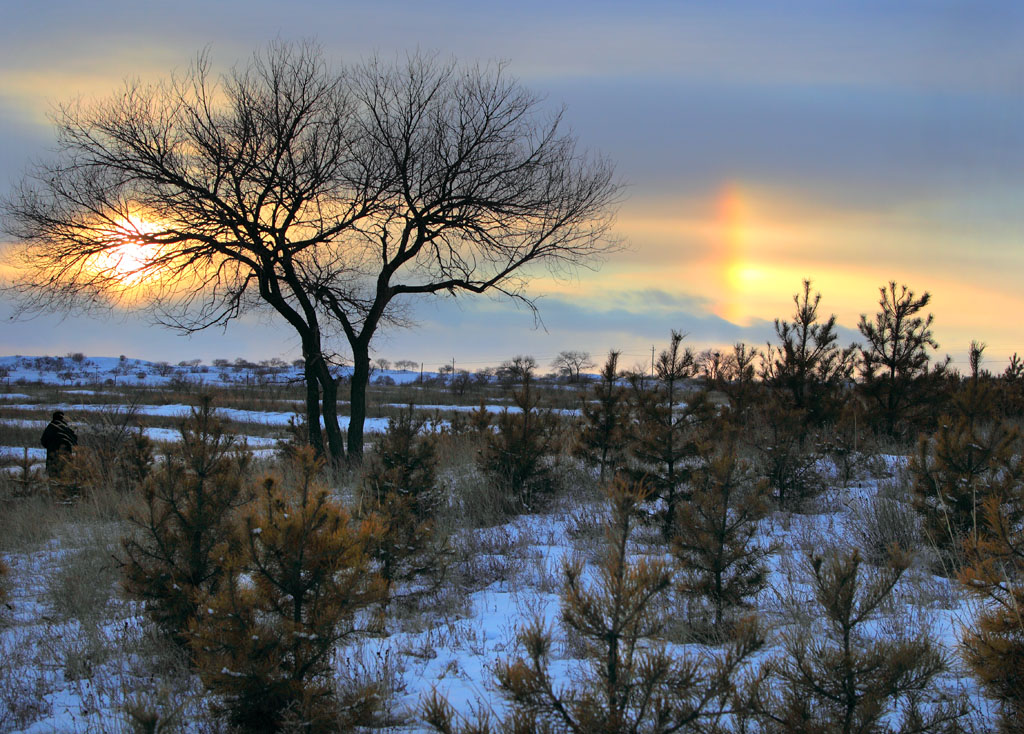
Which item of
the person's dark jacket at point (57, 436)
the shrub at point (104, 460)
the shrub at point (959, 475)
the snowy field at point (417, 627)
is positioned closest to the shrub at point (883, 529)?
the snowy field at point (417, 627)

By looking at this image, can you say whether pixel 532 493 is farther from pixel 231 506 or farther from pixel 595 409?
pixel 231 506

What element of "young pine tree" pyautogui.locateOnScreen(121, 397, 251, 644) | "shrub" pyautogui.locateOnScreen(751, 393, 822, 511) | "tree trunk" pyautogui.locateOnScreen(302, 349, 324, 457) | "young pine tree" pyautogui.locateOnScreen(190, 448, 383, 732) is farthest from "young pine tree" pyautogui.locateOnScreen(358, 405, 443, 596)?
"tree trunk" pyautogui.locateOnScreen(302, 349, 324, 457)

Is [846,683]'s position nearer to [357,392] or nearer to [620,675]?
[620,675]

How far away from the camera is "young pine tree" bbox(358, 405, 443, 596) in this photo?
17.7ft

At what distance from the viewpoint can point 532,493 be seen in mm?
9195

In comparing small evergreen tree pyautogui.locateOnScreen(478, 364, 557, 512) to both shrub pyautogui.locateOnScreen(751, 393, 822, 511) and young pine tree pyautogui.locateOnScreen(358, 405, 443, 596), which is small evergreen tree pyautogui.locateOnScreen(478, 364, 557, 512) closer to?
young pine tree pyautogui.locateOnScreen(358, 405, 443, 596)

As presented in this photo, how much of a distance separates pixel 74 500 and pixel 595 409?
25.6 ft

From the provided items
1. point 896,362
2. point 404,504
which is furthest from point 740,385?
point 404,504

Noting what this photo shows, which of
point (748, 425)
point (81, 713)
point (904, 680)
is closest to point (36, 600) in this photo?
point (81, 713)

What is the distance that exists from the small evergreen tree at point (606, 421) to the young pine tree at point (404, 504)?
2.71 meters

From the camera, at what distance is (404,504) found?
6062 millimetres

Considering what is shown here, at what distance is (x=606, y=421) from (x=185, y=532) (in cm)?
632

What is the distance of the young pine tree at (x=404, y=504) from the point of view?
5383 millimetres

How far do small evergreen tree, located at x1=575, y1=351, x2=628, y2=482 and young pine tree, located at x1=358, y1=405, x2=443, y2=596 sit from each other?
2.71m
